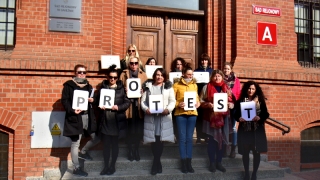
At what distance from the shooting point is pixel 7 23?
5906 millimetres

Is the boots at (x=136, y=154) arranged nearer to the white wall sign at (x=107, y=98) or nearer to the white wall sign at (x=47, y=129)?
the white wall sign at (x=107, y=98)

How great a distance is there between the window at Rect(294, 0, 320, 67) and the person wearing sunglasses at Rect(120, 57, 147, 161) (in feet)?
14.5

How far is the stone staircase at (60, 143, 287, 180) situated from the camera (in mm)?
4922

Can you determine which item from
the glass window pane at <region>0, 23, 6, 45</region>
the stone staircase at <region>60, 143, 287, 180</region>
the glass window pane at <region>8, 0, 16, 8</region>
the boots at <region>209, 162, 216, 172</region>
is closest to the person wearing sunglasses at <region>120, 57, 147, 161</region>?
the stone staircase at <region>60, 143, 287, 180</region>

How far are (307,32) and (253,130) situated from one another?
3.90 metres

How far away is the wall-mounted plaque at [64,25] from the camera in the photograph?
573cm

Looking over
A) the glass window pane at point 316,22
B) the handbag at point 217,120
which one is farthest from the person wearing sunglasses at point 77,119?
the glass window pane at point 316,22

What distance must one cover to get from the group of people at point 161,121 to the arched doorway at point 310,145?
2616 millimetres

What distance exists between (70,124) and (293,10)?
579 centimetres

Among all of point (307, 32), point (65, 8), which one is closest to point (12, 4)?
point (65, 8)

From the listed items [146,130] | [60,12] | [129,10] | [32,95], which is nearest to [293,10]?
[129,10]

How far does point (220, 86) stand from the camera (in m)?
5.21

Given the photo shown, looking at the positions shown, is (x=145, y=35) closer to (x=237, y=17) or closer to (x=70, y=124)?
(x=237, y=17)

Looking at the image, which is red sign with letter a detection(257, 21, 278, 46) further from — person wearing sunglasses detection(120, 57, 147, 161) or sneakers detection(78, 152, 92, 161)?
sneakers detection(78, 152, 92, 161)
